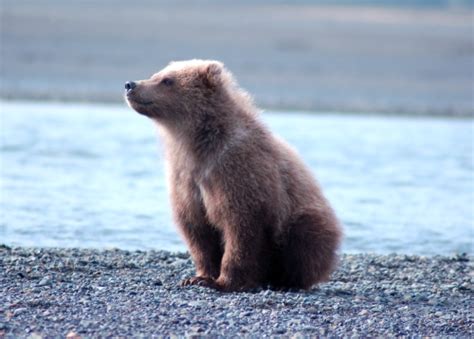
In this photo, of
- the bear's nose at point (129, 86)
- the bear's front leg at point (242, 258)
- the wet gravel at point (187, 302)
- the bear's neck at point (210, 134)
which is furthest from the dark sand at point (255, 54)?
the bear's front leg at point (242, 258)

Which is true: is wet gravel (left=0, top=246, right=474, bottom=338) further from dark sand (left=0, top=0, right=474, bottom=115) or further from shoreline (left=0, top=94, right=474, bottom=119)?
dark sand (left=0, top=0, right=474, bottom=115)

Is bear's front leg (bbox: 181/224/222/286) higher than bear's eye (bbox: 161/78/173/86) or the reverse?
the reverse

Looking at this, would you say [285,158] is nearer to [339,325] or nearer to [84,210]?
[339,325]

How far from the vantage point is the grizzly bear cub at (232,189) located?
6.85 metres

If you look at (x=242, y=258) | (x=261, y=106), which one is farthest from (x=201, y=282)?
(x=261, y=106)

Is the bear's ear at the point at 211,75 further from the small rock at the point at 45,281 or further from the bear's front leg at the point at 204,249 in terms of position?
the small rock at the point at 45,281

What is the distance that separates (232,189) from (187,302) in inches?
31.5

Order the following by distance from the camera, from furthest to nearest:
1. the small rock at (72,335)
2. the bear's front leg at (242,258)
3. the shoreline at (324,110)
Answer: the shoreline at (324,110) → the bear's front leg at (242,258) → the small rock at (72,335)

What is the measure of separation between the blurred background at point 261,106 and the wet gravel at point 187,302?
1.83 meters

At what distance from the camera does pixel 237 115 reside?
7.09 m

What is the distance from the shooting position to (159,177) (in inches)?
567

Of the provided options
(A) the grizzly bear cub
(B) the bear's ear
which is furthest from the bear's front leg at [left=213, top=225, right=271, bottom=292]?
(B) the bear's ear

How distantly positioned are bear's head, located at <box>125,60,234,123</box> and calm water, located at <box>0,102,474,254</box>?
9.47 feet

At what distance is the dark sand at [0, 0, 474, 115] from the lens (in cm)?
2230
